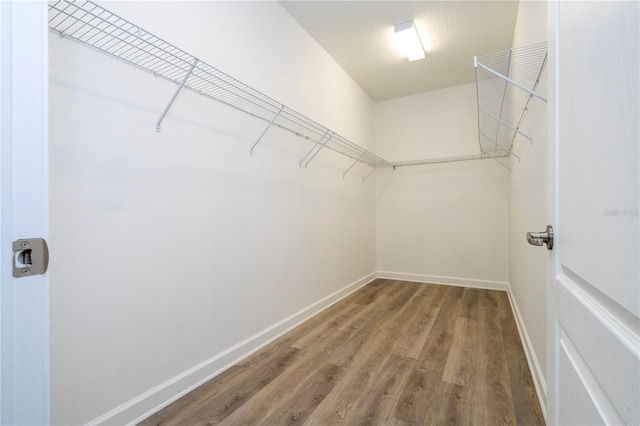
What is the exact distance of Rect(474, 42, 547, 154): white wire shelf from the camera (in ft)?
4.46

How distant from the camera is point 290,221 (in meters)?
2.31

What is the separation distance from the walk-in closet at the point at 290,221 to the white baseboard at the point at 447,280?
52 millimetres

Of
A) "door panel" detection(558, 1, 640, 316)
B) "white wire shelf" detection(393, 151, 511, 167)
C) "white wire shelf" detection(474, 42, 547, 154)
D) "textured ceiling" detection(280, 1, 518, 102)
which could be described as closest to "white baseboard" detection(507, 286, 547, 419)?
"door panel" detection(558, 1, 640, 316)

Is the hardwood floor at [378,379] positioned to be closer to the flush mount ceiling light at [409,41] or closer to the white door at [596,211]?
the white door at [596,211]

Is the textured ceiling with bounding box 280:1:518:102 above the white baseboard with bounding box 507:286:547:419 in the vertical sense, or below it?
above

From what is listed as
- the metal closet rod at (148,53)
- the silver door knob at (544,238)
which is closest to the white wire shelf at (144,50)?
the metal closet rod at (148,53)

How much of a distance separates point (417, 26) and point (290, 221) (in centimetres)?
205

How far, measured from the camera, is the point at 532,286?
5.61 feet

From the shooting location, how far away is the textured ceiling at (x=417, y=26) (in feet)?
7.39

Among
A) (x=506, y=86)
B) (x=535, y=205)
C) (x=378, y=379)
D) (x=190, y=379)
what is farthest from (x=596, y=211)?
(x=506, y=86)

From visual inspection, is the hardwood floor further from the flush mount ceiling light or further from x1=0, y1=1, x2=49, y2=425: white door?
the flush mount ceiling light

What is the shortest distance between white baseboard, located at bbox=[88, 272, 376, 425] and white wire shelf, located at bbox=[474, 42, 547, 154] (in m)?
2.03

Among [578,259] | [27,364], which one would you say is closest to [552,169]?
[578,259]

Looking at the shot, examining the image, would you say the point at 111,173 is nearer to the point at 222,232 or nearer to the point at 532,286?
the point at 222,232
